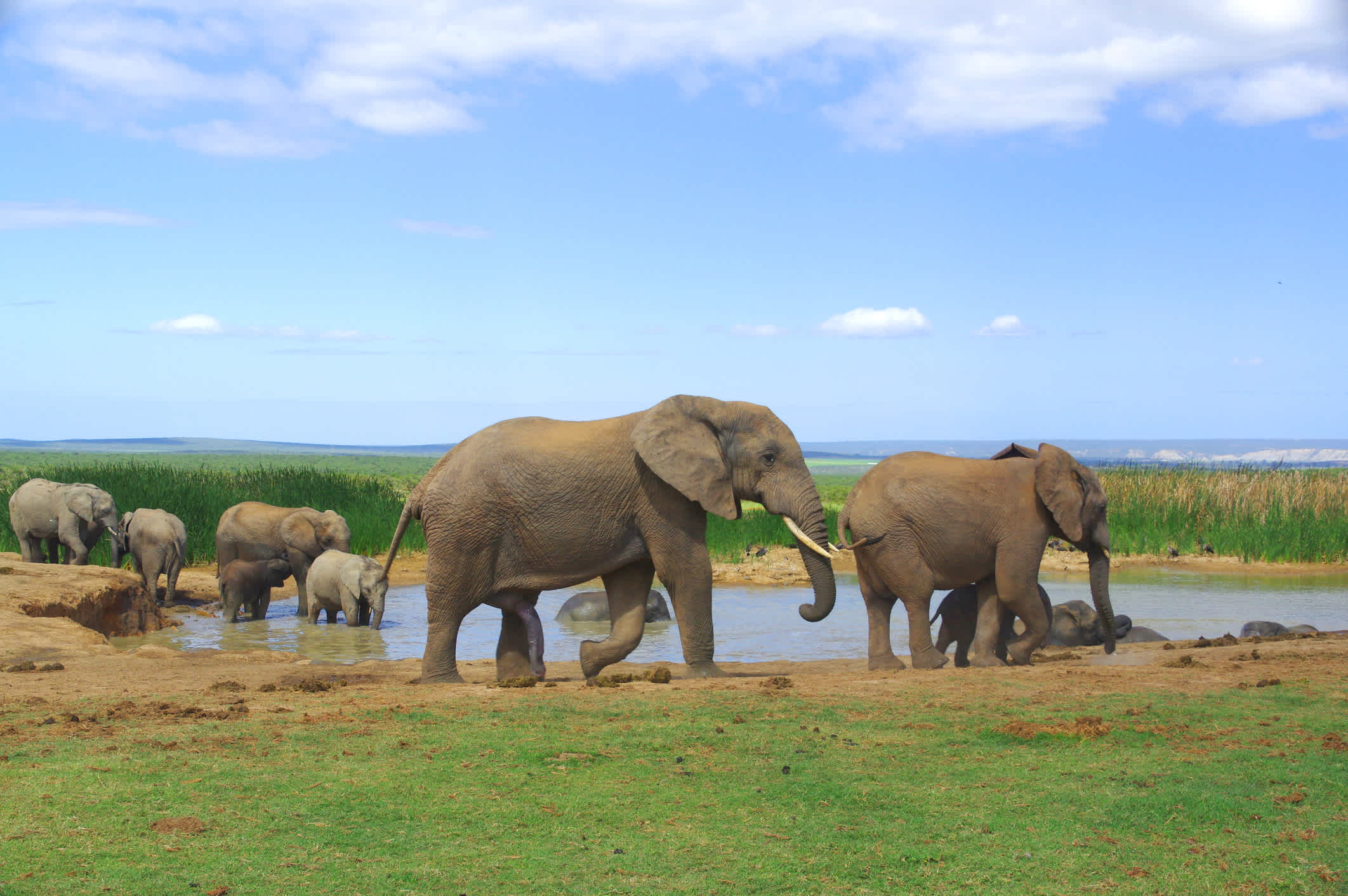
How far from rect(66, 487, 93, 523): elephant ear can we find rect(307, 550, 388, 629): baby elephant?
4.60 m

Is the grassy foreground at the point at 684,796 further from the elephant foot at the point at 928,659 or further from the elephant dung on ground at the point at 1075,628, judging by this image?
the elephant dung on ground at the point at 1075,628

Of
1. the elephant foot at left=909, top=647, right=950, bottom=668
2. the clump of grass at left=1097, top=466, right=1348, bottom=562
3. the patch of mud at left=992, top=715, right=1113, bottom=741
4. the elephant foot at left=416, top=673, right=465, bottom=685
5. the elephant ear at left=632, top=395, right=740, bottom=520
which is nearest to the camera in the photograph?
the patch of mud at left=992, top=715, right=1113, bottom=741

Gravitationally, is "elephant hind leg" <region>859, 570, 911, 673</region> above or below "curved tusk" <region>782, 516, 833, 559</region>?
below

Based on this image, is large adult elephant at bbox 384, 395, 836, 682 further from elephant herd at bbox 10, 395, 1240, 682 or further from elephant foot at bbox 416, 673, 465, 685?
elephant foot at bbox 416, 673, 465, 685

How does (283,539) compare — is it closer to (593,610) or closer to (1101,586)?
(593,610)

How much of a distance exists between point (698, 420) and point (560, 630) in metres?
7.74

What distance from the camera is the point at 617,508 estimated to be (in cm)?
926

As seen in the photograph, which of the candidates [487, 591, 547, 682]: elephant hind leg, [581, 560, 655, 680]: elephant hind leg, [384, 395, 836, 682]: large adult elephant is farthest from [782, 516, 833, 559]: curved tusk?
[487, 591, 547, 682]: elephant hind leg

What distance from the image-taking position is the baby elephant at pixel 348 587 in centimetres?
1650

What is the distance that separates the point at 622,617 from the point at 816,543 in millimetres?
1568

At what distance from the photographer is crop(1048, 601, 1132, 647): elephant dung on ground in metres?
13.5

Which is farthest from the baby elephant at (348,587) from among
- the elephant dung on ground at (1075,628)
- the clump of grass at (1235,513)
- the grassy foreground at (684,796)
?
the clump of grass at (1235,513)

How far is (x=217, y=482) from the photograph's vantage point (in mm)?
28656

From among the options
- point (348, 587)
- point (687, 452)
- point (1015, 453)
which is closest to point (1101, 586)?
point (1015, 453)
